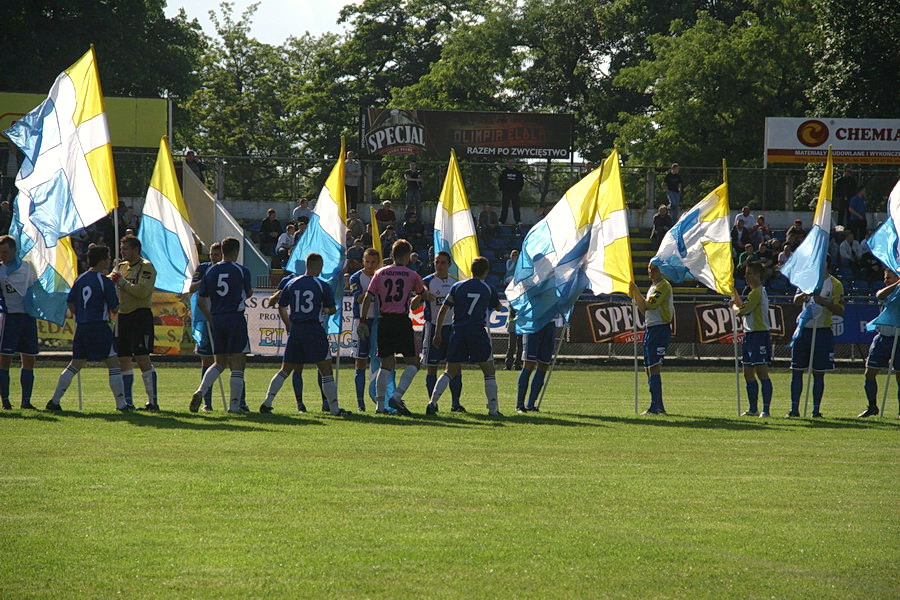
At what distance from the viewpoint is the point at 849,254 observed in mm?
34625

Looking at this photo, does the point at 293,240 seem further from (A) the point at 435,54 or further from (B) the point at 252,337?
(A) the point at 435,54

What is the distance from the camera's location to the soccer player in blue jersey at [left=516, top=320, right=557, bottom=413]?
16094 millimetres

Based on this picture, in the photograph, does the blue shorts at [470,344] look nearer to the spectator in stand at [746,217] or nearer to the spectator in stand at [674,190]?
the spectator in stand at [746,217]

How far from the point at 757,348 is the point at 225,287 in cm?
741

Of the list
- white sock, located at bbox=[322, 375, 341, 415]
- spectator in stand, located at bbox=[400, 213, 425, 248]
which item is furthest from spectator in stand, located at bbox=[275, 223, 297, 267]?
white sock, located at bbox=[322, 375, 341, 415]

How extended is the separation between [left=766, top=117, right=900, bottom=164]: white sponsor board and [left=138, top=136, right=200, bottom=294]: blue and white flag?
28.9 meters

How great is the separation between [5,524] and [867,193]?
3784 cm

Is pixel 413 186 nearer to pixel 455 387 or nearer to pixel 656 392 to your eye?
pixel 455 387

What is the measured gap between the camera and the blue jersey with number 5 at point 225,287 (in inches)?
570

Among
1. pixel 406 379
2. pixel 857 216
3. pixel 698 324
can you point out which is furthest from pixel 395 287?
pixel 857 216

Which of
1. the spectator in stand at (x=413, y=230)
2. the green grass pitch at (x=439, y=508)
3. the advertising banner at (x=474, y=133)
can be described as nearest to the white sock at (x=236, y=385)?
the green grass pitch at (x=439, y=508)

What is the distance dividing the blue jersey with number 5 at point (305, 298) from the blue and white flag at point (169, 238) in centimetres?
217

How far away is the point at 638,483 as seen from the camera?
31.1ft

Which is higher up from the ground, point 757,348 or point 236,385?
point 757,348
